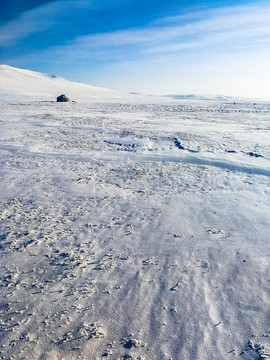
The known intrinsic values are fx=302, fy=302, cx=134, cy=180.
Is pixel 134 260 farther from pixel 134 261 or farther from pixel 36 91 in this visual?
pixel 36 91

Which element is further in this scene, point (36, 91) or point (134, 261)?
point (36, 91)

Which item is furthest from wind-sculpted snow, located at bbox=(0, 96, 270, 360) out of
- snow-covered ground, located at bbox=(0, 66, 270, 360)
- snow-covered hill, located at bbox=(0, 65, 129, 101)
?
snow-covered hill, located at bbox=(0, 65, 129, 101)

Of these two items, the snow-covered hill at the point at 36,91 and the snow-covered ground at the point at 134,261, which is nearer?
the snow-covered ground at the point at 134,261

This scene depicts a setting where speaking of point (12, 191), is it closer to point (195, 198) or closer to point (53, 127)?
point (195, 198)

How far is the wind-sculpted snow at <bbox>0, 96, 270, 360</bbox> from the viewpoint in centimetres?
199

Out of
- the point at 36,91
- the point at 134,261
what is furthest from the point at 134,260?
the point at 36,91

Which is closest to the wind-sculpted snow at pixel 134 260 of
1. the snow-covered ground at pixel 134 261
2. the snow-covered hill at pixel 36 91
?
the snow-covered ground at pixel 134 261

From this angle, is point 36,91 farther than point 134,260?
Yes

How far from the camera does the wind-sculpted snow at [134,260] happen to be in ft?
6.54

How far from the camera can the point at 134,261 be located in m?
2.85

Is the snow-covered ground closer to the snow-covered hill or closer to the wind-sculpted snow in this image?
the wind-sculpted snow

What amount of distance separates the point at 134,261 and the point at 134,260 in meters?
0.02

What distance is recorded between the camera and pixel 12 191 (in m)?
4.48

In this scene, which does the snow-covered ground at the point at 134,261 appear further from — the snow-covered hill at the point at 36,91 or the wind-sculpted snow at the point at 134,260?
the snow-covered hill at the point at 36,91
